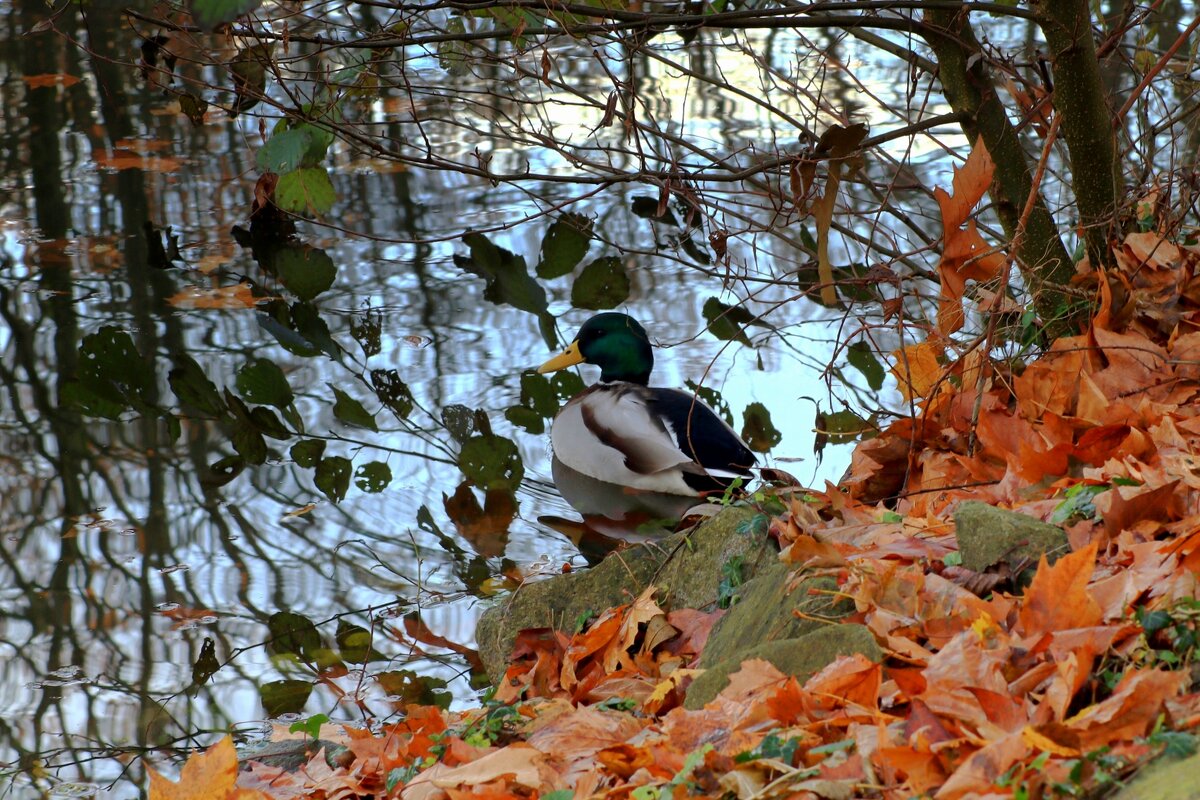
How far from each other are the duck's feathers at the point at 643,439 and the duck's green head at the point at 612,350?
287 millimetres

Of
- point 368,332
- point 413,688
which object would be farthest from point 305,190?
point 368,332

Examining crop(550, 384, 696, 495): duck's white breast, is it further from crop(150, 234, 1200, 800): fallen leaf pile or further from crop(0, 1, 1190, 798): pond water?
crop(150, 234, 1200, 800): fallen leaf pile

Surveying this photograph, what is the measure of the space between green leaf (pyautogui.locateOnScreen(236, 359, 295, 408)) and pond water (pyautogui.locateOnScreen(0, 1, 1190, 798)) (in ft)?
0.06

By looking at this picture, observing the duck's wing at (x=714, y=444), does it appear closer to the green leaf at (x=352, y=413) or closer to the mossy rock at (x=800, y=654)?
the green leaf at (x=352, y=413)

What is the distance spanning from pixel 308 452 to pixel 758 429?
6.86ft

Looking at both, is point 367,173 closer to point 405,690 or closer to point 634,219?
point 634,219

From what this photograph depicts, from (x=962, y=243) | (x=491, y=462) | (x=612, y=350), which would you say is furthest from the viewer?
(x=612, y=350)

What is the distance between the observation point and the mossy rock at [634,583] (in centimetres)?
350

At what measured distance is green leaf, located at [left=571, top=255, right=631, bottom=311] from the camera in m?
7.62

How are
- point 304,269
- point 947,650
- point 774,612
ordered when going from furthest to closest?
point 304,269 → point 774,612 → point 947,650

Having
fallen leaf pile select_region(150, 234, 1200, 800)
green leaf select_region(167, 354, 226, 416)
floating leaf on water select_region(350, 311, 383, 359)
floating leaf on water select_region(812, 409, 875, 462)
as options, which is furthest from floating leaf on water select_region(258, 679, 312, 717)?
floating leaf on water select_region(350, 311, 383, 359)

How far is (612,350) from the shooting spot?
6.71 metres

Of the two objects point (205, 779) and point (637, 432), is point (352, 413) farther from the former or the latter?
point (205, 779)

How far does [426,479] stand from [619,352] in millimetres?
1347
